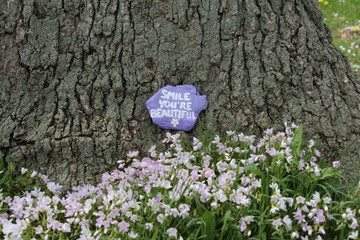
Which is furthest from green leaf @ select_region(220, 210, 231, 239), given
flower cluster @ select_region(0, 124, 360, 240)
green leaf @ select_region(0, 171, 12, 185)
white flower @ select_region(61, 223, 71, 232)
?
green leaf @ select_region(0, 171, 12, 185)

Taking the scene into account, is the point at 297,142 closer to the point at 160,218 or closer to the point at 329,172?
the point at 329,172

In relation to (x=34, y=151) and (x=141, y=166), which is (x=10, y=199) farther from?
(x=141, y=166)

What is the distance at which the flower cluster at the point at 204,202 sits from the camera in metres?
2.47

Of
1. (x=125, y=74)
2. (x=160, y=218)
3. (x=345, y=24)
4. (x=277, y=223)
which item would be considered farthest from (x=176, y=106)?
(x=345, y=24)

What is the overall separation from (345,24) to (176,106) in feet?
15.9

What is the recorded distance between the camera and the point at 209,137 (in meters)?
3.16

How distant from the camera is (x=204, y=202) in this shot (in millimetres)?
2607

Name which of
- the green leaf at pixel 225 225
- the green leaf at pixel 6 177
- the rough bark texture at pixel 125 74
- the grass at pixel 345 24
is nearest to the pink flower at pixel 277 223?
the green leaf at pixel 225 225

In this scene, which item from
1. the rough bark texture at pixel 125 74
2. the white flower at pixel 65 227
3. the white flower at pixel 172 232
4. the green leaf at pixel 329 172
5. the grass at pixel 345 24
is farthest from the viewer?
the grass at pixel 345 24

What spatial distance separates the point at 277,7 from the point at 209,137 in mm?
968

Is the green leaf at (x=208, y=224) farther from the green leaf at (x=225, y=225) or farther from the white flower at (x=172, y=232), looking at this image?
the white flower at (x=172, y=232)

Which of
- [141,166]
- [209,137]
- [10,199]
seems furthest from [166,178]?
[10,199]

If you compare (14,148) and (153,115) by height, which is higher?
(153,115)

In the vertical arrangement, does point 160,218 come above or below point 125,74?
below
